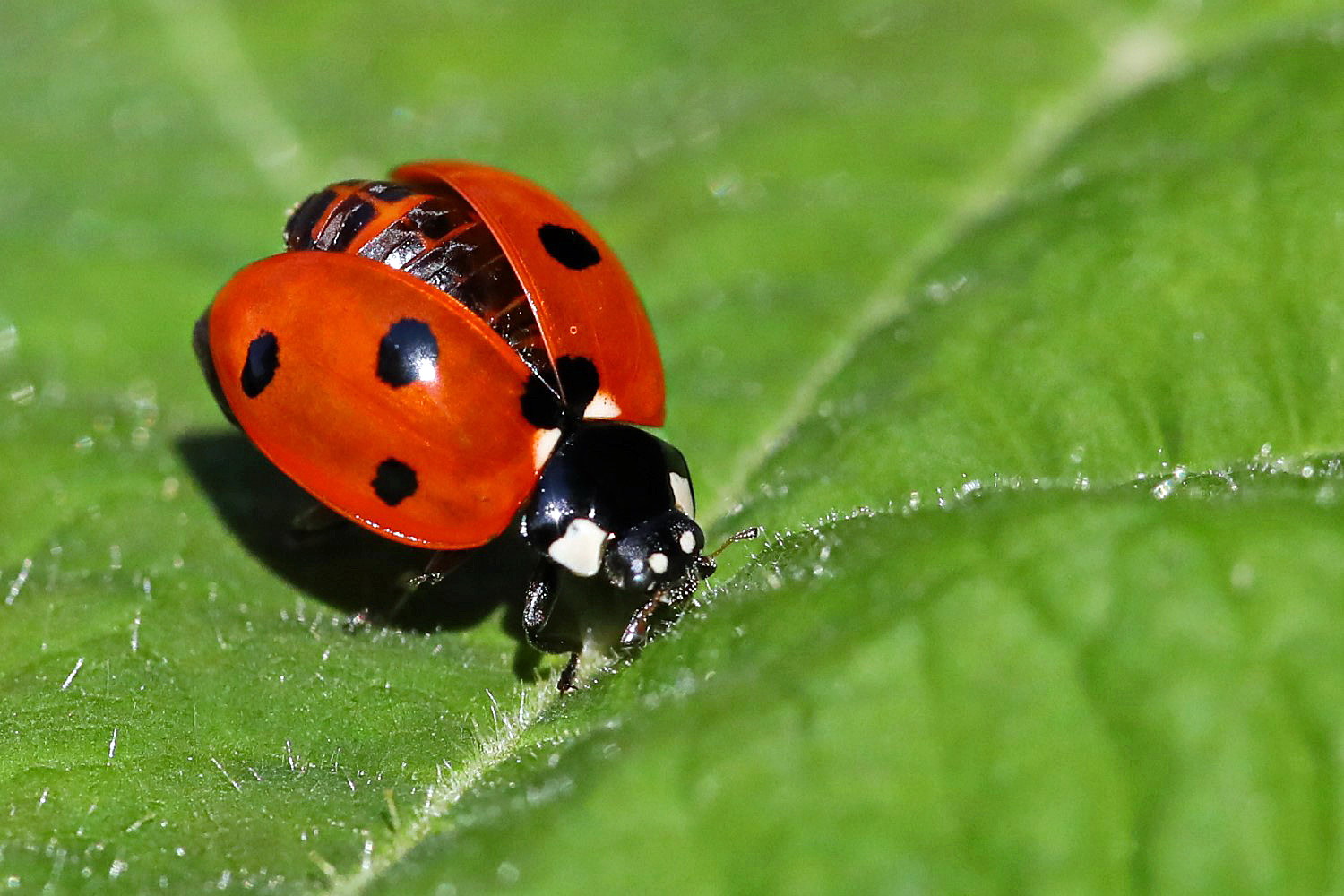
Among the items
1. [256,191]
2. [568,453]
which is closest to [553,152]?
[256,191]

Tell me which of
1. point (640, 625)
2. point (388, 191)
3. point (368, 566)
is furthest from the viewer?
point (368, 566)

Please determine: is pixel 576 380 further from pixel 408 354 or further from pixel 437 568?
pixel 437 568

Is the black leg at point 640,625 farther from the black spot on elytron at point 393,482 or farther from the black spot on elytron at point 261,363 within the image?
the black spot on elytron at point 261,363

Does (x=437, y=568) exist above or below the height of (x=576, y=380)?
below

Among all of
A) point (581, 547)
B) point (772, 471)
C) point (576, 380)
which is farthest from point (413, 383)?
point (772, 471)

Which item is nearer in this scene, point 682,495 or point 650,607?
point 650,607

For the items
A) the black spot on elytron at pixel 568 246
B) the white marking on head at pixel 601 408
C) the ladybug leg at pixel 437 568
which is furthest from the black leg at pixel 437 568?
the black spot on elytron at pixel 568 246

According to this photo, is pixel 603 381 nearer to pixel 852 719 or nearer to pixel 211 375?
pixel 211 375
